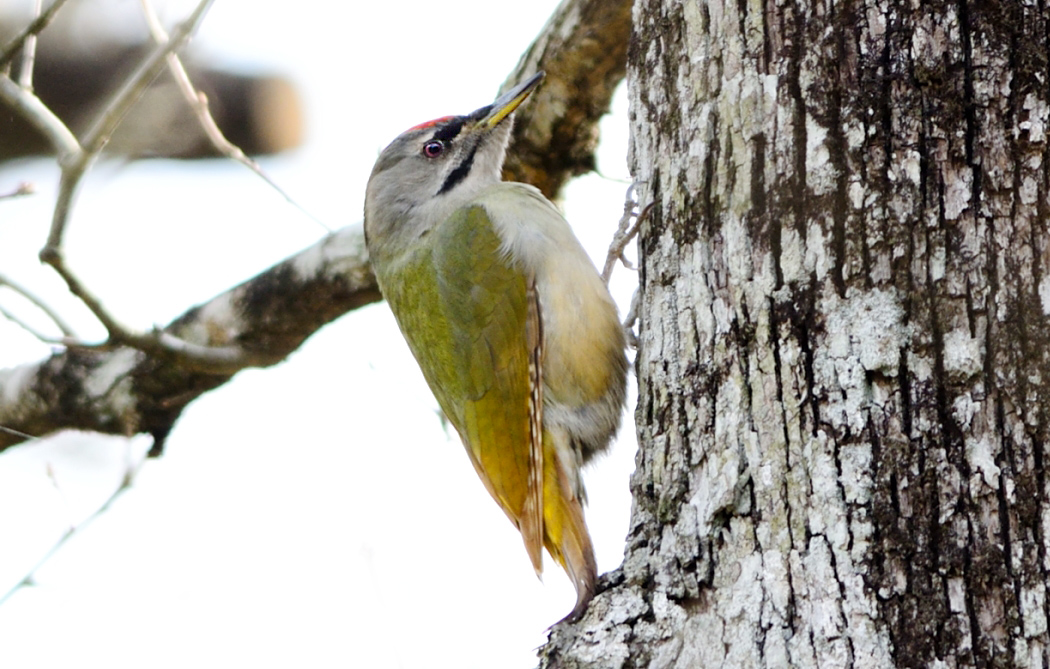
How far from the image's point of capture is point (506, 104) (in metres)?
4.30

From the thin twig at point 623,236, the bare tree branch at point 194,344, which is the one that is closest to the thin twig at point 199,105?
the bare tree branch at point 194,344

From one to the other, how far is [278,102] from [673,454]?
13.7 feet

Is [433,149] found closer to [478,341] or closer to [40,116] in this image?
[478,341]

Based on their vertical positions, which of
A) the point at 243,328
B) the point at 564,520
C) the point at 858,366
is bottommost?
the point at 858,366

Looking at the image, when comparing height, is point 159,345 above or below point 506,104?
below

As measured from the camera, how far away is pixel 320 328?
467 cm

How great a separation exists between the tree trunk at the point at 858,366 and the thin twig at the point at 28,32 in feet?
7.15

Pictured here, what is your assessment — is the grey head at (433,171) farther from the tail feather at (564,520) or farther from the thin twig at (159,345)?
the tail feather at (564,520)

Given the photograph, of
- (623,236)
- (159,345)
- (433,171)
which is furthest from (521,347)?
(159,345)

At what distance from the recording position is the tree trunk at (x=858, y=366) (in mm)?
1872

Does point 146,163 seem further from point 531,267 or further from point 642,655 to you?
point 642,655

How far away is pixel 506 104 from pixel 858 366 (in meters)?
2.55

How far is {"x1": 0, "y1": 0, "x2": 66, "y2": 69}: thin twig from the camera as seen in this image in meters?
3.43

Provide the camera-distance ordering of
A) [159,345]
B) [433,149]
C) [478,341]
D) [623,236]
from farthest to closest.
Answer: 1. [433,149]
2. [159,345]
3. [478,341]
4. [623,236]
